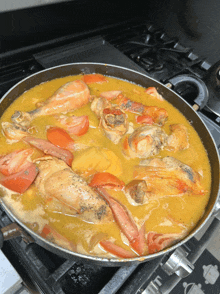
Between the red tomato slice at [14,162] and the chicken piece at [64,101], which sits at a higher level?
the chicken piece at [64,101]

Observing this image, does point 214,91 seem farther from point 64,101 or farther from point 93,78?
point 64,101

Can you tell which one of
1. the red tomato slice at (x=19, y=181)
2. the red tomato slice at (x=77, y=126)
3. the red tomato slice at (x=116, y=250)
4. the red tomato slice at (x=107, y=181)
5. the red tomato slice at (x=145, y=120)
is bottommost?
the red tomato slice at (x=19, y=181)

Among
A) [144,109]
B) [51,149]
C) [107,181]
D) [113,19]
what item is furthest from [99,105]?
[113,19]

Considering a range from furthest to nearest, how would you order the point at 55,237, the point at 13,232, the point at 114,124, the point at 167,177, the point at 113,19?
the point at 113,19
the point at 114,124
the point at 167,177
the point at 55,237
the point at 13,232

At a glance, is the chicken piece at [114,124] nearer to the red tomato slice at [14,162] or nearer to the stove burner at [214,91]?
the red tomato slice at [14,162]

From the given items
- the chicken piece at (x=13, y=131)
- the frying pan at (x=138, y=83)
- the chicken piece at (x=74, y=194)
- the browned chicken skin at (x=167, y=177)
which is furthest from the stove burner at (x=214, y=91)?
the chicken piece at (x=13, y=131)

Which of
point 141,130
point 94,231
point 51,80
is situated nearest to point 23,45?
point 51,80

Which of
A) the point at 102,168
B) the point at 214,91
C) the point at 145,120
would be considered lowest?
the point at 102,168
